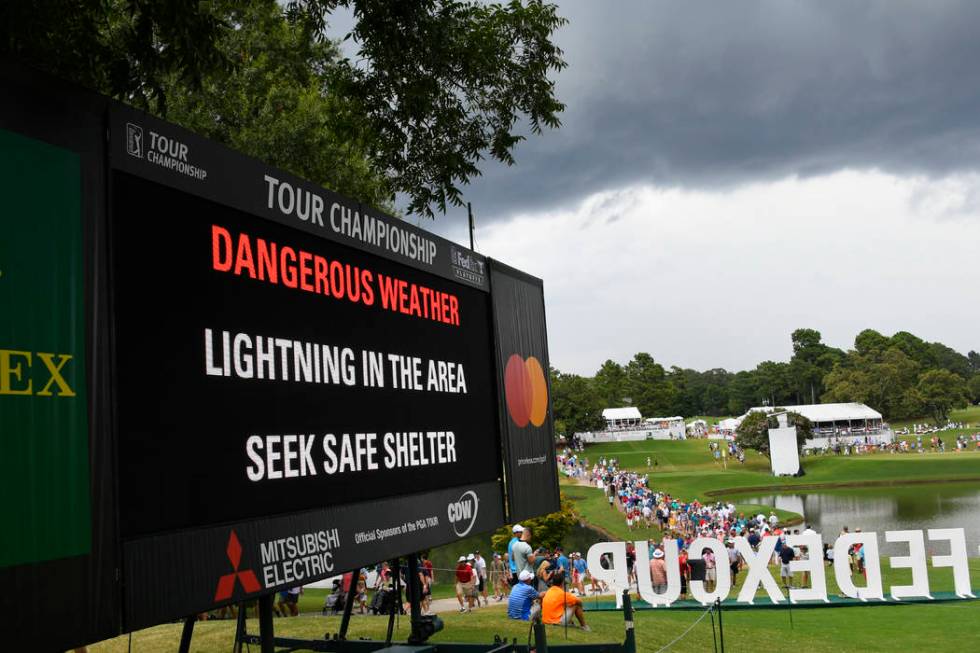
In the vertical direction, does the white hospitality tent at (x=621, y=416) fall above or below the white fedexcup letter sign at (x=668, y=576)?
above

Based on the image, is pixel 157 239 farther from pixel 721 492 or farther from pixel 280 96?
pixel 721 492

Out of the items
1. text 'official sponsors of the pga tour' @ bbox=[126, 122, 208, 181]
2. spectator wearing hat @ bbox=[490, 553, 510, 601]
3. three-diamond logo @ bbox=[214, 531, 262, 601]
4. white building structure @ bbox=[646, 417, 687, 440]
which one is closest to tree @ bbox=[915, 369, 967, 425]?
white building structure @ bbox=[646, 417, 687, 440]

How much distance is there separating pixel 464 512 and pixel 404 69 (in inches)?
224

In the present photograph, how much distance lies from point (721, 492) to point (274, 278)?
169ft

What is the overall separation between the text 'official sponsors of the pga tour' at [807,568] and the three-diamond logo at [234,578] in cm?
1353

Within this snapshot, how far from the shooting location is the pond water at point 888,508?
119 ft

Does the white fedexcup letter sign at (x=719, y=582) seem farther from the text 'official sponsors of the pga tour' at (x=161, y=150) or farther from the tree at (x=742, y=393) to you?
the tree at (x=742, y=393)

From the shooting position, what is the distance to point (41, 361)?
12.4ft

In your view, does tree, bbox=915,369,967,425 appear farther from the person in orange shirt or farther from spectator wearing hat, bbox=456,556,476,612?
the person in orange shirt

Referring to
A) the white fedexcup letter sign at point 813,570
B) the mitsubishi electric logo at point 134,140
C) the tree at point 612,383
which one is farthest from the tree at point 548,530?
the tree at point 612,383

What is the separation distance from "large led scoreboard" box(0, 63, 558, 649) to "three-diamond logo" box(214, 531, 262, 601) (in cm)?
1

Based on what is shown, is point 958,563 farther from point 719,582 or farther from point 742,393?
point 742,393

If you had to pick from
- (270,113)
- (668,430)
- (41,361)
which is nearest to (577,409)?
(668,430)

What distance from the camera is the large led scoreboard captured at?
3783 mm
